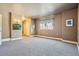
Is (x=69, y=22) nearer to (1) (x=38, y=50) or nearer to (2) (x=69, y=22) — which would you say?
(2) (x=69, y=22)

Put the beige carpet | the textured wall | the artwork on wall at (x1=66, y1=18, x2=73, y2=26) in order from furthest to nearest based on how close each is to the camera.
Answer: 1. the artwork on wall at (x1=66, y1=18, x2=73, y2=26)
2. the textured wall
3. the beige carpet

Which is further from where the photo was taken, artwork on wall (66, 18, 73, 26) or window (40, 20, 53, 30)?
window (40, 20, 53, 30)

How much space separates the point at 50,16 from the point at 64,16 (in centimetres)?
→ 182

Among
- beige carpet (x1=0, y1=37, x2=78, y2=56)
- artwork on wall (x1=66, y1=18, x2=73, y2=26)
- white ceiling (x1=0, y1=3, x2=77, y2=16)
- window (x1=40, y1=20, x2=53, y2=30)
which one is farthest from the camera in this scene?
window (x1=40, y1=20, x2=53, y2=30)

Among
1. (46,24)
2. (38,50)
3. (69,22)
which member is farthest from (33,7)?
(46,24)

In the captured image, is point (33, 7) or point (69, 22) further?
point (69, 22)

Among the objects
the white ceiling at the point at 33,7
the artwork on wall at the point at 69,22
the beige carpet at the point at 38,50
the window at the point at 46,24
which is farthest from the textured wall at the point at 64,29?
the beige carpet at the point at 38,50

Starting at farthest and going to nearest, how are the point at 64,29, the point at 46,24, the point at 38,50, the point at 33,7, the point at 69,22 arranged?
1. the point at 46,24
2. the point at 64,29
3. the point at 69,22
4. the point at 33,7
5. the point at 38,50

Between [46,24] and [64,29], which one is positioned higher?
[46,24]

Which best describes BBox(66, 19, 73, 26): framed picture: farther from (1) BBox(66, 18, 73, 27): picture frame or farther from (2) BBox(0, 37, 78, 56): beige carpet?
(2) BBox(0, 37, 78, 56): beige carpet

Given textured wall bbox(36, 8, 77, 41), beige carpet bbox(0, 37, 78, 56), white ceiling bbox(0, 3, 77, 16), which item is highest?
white ceiling bbox(0, 3, 77, 16)

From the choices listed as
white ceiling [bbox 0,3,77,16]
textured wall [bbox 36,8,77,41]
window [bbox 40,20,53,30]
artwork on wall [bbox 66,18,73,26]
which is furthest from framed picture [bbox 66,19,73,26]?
window [bbox 40,20,53,30]

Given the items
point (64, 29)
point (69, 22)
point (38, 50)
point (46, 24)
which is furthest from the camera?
point (46, 24)

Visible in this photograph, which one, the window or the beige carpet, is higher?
the window
